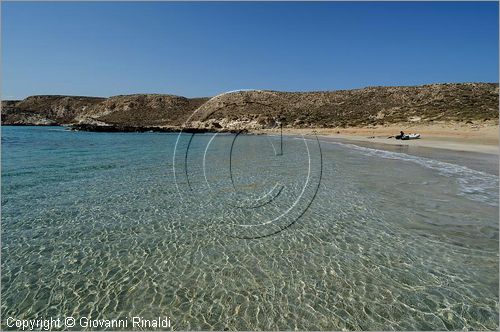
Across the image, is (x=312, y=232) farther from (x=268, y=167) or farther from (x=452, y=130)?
(x=452, y=130)

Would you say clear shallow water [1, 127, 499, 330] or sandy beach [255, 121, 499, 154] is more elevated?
sandy beach [255, 121, 499, 154]

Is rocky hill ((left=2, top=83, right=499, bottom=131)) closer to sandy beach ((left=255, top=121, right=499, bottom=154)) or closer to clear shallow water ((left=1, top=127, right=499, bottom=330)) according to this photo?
sandy beach ((left=255, top=121, right=499, bottom=154))

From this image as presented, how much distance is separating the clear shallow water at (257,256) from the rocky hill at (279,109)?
25.1 metres

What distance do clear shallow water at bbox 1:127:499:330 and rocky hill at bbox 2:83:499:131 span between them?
25085mm

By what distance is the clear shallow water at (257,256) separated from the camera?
5324 mm

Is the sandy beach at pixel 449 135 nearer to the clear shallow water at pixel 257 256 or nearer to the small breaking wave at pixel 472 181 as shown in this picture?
the small breaking wave at pixel 472 181

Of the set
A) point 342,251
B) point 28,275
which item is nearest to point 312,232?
point 342,251

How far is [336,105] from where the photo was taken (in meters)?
92.0

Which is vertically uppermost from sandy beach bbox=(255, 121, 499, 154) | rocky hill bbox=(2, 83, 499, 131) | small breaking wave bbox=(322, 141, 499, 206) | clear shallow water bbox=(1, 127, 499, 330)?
rocky hill bbox=(2, 83, 499, 131)

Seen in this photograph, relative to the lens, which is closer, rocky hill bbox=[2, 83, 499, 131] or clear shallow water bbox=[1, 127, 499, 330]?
clear shallow water bbox=[1, 127, 499, 330]

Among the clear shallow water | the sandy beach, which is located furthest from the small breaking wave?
the sandy beach

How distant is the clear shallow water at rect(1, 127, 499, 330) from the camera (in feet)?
17.5

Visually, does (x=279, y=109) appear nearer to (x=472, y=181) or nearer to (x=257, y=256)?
(x=472, y=181)

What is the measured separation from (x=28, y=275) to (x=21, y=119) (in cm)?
15819
